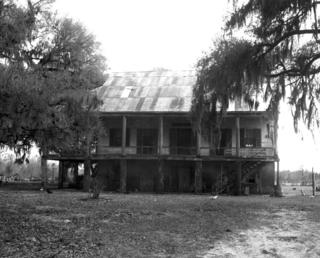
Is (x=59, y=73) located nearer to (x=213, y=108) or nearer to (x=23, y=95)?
(x=23, y=95)

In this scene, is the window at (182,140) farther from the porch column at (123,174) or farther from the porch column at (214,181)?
the porch column at (123,174)

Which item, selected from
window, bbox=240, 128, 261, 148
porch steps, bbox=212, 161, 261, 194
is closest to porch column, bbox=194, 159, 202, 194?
porch steps, bbox=212, 161, 261, 194

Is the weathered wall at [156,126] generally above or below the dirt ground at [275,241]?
above

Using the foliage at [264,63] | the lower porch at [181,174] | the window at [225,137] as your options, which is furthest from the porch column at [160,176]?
the foliage at [264,63]

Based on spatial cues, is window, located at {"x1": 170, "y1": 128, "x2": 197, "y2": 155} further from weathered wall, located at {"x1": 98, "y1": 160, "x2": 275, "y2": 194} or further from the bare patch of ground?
the bare patch of ground

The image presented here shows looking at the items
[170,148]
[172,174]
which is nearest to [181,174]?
[172,174]

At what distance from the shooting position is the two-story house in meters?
23.3

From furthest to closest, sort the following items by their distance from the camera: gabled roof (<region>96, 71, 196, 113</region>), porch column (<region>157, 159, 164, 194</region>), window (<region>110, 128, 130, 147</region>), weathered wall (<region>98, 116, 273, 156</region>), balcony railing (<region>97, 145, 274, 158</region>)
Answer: window (<region>110, 128, 130, 147</region>)
weathered wall (<region>98, 116, 273, 156</region>)
gabled roof (<region>96, 71, 196, 113</region>)
balcony railing (<region>97, 145, 274, 158</region>)
porch column (<region>157, 159, 164, 194</region>)

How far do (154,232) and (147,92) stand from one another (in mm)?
18299

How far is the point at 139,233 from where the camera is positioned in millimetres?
8500

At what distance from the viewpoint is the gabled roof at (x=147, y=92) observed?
78.9 ft

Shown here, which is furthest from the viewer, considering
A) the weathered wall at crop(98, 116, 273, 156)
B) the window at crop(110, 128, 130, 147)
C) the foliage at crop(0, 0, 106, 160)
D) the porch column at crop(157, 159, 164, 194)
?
the window at crop(110, 128, 130, 147)

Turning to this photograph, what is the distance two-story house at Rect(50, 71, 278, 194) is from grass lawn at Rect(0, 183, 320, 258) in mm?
11185

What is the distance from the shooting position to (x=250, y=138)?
81.8 ft
